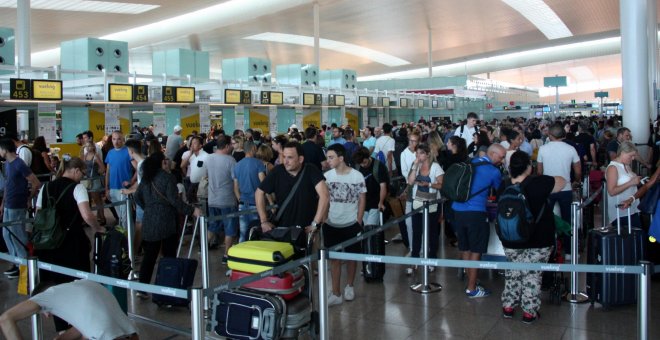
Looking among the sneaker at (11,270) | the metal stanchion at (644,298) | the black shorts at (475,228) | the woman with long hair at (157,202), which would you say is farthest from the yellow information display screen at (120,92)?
the metal stanchion at (644,298)

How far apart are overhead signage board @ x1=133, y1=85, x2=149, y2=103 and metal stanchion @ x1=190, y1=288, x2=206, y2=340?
Answer: 10386 millimetres

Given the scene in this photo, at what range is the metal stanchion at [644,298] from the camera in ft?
11.4

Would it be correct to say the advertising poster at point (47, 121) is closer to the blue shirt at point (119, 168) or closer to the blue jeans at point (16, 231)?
the blue shirt at point (119, 168)

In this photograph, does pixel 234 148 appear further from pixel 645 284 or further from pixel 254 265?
pixel 645 284

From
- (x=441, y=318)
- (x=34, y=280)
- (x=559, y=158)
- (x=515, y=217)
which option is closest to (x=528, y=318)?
(x=441, y=318)

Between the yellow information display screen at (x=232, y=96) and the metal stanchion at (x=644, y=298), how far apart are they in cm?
1277

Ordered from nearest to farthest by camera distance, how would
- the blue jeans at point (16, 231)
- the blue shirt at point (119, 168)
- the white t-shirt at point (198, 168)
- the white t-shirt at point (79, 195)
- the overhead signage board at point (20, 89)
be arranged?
the white t-shirt at point (79, 195) → the blue jeans at point (16, 231) → the blue shirt at point (119, 168) → the white t-shirt at point (198, 168) → the overhead signage board at point (20, 89)

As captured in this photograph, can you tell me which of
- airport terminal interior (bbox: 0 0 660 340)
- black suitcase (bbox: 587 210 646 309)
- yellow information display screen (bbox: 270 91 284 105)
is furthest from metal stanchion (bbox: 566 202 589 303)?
yellow information display screen (bbox: 270 91 284 105)

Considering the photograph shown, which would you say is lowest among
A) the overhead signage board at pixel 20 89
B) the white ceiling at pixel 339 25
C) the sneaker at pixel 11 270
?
the sneaker at pixel 11 270

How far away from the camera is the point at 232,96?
15.4 metres

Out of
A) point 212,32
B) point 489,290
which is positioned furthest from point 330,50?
point 489,290

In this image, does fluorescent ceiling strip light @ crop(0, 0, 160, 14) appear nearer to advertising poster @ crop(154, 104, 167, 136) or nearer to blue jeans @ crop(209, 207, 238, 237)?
advertising poster @ crop(154, 104, 167, 136)

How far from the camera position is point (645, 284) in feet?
11.4

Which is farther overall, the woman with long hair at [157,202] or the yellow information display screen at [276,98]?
the yellow information display screen at [276,98]
